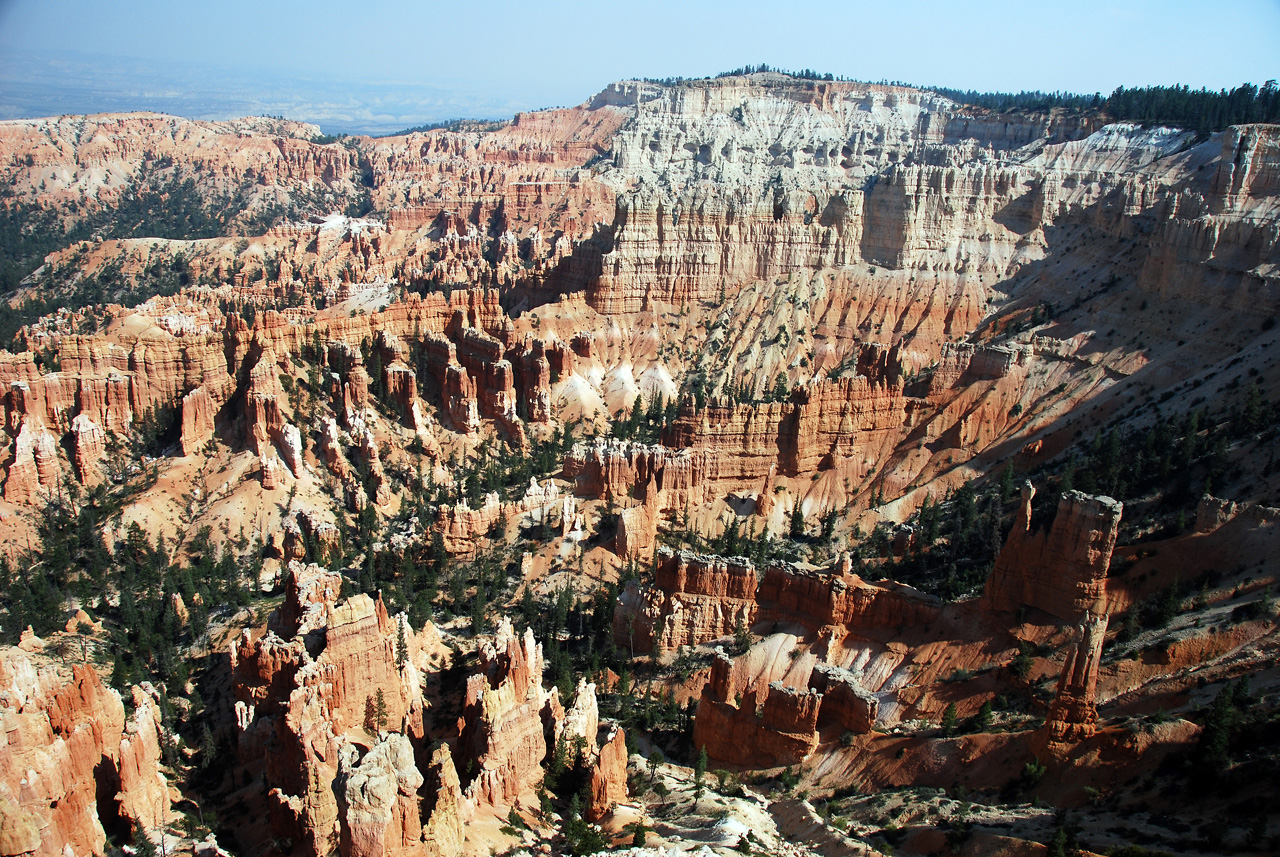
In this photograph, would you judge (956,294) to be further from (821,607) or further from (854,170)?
(854,170)

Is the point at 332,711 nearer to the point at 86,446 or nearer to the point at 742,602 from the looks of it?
the point at 742,602

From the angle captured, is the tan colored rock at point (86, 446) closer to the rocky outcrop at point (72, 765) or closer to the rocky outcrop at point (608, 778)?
the rocky outcrop at point (72, 765)

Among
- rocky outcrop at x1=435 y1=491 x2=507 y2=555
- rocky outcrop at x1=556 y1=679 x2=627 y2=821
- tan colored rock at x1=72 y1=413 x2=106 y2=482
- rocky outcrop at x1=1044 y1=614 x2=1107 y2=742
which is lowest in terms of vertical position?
rocky outcrop at x1=435 y1=491 x2=507 y2=555

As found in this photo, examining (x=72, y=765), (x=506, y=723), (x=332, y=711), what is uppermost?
(x=506, y=723)

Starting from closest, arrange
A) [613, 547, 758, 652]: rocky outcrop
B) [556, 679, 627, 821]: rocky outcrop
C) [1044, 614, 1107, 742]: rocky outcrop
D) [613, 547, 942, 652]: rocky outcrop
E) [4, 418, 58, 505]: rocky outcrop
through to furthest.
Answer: [1044, 614, 1107, 742]: rocky outcrop, [556, 679, 627, 821]: rocky outcrop, [613, 547, 942, 652]: rocky outcrop, [613, 547, 758, 652]: rocky outcrop, [4, 418, 58, 505]: rocky outcrop

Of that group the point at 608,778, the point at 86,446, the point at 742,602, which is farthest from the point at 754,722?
the point at 86,446

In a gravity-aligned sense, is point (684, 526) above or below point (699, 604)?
below

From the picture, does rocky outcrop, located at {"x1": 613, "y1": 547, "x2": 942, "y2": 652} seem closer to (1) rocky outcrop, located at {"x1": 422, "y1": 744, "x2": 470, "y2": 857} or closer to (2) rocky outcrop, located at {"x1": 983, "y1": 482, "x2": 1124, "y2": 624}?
(2) rocky outcrop, located at {"x1": 983, "y1": 482, "x2": 1124, "y2": 624}

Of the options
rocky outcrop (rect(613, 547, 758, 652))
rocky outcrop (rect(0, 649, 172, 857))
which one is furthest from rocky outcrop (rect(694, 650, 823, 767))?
rocky outcrop (rect(0, 649, 172, 857))

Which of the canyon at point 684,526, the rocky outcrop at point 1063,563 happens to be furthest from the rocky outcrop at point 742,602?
the rocky outcrop at point 1063,563
